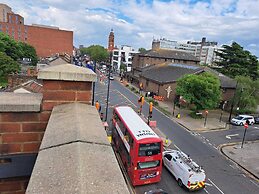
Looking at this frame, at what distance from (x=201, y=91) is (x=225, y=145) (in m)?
9.03

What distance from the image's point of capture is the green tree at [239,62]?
45.8m

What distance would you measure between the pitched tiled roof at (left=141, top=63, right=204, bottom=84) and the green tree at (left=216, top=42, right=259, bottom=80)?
9.45 metres

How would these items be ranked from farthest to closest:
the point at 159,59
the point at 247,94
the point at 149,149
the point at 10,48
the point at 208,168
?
the point at 159,59 → the point at 10,48 → the point at 247,94 → the point at 208,168 → the point at 149,149

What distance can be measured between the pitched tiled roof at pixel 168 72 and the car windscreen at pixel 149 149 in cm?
2805

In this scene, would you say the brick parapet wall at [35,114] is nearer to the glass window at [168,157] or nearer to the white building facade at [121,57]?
the glass window at [168,157]

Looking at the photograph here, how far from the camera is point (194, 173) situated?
12.7 meters

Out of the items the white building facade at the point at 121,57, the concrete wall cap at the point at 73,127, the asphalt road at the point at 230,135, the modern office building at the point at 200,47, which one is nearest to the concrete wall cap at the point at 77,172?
the concrete wall cap at the point at 73,127

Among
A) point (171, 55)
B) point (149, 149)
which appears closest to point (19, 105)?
point (149, 149)

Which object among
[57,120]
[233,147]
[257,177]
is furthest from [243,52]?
[57,120]

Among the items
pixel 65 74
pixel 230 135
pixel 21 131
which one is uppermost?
pixel 65 74

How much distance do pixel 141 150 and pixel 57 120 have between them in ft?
35.1

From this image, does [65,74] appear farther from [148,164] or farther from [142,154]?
[148,164]

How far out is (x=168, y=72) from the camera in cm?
4584

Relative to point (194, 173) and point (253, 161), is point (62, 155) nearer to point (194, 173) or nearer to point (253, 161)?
point (194, 173)
